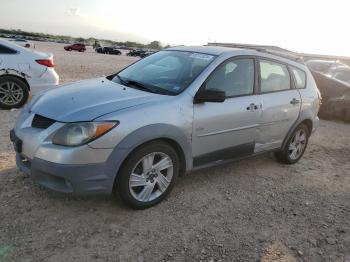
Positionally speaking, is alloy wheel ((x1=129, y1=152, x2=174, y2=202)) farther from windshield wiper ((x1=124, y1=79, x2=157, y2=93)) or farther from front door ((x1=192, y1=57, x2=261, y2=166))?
windshield wiper ((x1=124, y1=79, x2=157, y2=93))

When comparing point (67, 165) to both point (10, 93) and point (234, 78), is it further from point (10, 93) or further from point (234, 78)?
point (10, 93)

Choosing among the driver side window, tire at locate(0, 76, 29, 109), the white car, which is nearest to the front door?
the driver side window

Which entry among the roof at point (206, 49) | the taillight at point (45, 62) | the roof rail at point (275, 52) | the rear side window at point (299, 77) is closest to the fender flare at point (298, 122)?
the rear side window at point (299, 77)

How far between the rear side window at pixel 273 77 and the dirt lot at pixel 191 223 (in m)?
1.29

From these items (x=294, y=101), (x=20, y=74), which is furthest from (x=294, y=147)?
(x=20, y=74)

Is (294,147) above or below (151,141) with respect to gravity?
below

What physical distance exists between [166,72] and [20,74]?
4414 millimetres

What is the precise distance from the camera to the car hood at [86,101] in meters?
3.82

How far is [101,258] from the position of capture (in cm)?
334

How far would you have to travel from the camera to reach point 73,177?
12.0 feet

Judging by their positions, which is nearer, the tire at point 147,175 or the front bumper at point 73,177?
the front bumper at point 73,177

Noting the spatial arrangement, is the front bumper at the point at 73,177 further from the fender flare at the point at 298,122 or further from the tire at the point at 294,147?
the tire at the point at 294,147

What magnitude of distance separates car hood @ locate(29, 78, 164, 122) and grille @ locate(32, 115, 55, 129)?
36 millimetres

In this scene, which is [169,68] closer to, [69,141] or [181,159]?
[181,159]
